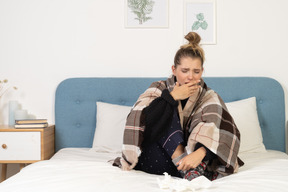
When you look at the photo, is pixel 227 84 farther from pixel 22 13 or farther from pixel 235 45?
pixel 22 13

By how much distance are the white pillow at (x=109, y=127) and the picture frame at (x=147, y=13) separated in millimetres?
728

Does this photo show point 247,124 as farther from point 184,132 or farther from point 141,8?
point 141,8

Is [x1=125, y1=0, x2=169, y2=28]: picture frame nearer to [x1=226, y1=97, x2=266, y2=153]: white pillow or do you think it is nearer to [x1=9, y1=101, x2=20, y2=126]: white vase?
[x1=226, y1=97, x2=266, y2=153]: white pillow

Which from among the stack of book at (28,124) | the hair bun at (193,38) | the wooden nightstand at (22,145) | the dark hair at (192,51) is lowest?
the wooden nightstand at (22,145)

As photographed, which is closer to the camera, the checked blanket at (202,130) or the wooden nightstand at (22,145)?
the checked blanket at (202,130)

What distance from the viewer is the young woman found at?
1708 mm

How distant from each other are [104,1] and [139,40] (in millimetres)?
434

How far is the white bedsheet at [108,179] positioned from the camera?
1.41m

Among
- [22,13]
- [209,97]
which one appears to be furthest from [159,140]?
[22,13]

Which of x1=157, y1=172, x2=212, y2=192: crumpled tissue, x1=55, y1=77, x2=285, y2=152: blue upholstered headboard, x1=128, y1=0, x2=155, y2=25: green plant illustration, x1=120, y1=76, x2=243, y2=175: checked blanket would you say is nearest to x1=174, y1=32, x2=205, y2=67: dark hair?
x1=120, y1=76, x2=243, y2=175: checked blanket

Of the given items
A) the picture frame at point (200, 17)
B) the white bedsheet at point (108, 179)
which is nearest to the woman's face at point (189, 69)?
the white bedsheet at point (108, 179)

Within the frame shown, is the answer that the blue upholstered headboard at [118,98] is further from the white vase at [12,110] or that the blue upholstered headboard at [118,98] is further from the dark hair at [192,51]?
the dark hair at [192,51]

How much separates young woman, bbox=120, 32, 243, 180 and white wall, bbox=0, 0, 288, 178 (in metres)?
0.99

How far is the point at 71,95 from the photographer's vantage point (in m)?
2.83
